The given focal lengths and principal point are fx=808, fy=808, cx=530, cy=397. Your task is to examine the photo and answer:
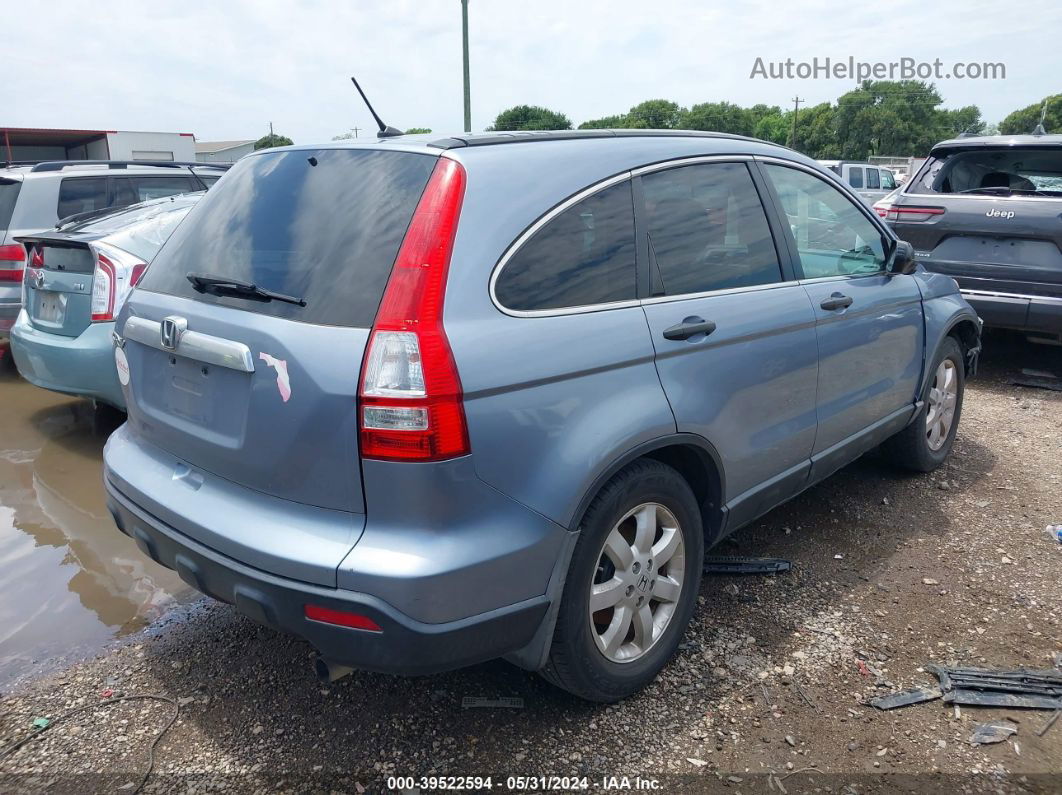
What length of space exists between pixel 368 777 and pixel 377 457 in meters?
1.05

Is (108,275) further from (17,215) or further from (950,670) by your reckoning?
(950,670)

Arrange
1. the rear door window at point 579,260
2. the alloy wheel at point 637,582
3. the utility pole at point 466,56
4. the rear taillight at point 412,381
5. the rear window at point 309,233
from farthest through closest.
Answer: the utility pole at point 466,56, the alloy wheel at point 637,582, the rear door window at point 579,260, the rear window at point 309,233, the rear taillight at point 412,381

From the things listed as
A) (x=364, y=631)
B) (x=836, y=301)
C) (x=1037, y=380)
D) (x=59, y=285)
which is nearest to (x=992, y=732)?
(x=836, y=301)

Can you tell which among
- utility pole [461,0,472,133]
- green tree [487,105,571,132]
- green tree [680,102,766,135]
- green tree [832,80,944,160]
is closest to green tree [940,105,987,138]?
green tree [832,80,944,160]

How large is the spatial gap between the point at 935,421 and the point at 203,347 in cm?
405

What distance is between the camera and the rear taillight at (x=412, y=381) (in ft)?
6.61

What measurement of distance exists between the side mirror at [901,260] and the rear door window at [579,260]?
1996 millimetres

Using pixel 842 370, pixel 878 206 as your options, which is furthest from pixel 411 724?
pixel 878 206

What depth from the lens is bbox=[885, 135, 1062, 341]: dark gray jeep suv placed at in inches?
238

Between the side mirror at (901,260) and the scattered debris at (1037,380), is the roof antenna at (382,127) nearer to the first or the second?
the side mirror at (901,260)

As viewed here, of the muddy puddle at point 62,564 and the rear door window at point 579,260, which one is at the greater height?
the rear door window at point 579,260

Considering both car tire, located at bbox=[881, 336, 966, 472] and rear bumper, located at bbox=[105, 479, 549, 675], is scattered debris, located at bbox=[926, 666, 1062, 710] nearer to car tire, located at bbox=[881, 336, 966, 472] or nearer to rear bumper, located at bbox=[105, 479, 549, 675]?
rear bumper, located at bbox=[105, 479, 549, 675]

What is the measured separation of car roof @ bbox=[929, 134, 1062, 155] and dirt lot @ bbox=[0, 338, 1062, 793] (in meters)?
3.83

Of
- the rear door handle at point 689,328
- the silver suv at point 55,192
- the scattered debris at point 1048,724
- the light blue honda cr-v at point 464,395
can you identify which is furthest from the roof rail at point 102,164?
the scattered debris at point 1048,724
